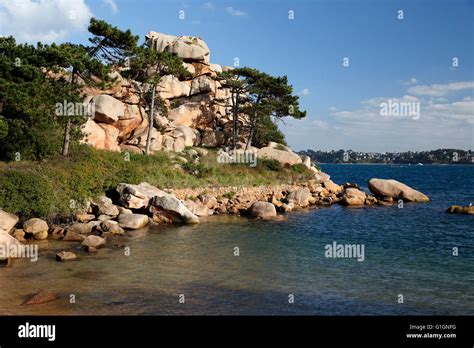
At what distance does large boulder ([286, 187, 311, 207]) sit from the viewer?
40.7 metres

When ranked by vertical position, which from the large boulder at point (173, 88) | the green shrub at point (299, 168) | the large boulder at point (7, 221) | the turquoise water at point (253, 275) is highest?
the large boulder at point (173, 88)

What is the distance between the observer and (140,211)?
29719mm

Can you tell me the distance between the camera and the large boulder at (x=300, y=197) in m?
40.7

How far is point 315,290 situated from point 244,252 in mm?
6748

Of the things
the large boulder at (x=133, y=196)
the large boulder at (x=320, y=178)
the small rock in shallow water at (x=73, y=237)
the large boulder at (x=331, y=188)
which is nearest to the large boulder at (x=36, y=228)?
the small rock in shallow water at (x=73, y=237)

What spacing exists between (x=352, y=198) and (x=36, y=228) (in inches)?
1256

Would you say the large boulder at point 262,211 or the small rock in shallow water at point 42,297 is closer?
the small rock in shallow water at point 42,297

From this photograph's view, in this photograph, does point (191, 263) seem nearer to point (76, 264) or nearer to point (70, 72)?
point (76, 264)

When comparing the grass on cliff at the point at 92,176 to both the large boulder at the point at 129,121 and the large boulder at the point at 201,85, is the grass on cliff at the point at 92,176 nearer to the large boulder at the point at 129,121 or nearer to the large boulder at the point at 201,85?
the large boulder at the point at 129,121

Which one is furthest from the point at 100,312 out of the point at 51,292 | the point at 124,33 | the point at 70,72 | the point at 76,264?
the point at 124,33

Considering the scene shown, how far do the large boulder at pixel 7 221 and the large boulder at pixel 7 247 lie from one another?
2973 millimetres

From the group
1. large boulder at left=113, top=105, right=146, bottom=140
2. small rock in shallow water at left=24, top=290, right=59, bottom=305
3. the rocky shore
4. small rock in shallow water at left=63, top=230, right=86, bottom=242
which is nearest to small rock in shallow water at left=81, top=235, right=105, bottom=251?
the rocky shore

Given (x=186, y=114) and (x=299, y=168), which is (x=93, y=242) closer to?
(x=299, y=168)

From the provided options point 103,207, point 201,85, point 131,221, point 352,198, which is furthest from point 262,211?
point 201,85
